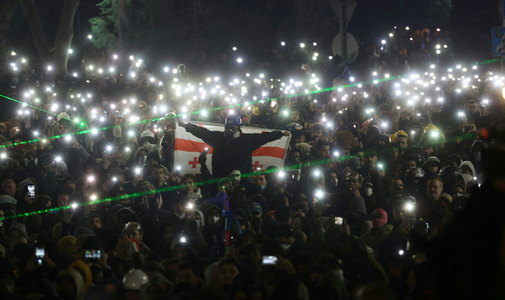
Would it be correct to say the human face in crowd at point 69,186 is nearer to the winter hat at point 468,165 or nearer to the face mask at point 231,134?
the face mask at point 231,134

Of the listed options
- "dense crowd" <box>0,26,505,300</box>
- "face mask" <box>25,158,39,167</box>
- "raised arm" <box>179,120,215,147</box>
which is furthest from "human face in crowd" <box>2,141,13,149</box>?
"raised arm" <box>179,120,215,147</box>

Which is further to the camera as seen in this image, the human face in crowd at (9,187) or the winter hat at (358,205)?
the human face in crowd at (9,187)

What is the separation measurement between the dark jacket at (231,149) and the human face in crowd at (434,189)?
2960mm

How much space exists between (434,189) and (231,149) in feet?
11.4

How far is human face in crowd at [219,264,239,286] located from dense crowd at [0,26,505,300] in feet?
0.04

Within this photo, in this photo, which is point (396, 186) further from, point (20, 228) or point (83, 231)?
point (20, 228)

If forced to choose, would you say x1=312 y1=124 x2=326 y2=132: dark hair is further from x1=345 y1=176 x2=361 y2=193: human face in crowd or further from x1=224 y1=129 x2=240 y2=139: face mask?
x1=345 y1=176 x2=361 y2=193: human face in crowd

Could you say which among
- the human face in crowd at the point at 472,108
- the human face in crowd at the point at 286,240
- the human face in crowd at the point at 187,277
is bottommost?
the human face in crowd at the point at 187,277

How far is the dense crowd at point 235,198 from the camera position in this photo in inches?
209

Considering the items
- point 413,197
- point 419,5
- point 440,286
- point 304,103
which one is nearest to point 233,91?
point 304,103

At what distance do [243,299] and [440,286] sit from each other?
1.68m

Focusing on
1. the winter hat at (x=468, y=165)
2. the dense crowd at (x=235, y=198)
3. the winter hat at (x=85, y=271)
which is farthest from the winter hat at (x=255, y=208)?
the winter hat at (x=468, y=165)

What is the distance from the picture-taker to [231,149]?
33.4ft

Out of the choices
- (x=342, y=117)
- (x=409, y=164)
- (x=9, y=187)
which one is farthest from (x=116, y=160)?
(x=342, y=117)
